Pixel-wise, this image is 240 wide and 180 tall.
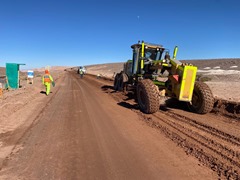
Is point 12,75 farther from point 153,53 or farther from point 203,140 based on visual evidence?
point 203,140

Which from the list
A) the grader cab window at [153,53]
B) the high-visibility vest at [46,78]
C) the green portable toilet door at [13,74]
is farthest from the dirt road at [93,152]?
the green portable toilet door at [13,74]

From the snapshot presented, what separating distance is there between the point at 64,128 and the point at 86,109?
2795 mm

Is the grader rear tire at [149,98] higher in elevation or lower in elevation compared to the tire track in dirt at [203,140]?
higher

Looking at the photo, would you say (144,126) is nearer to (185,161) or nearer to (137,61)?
(185,161)

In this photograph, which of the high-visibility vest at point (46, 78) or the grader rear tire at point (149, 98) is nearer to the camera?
the grader rear tire at point (149, 98)

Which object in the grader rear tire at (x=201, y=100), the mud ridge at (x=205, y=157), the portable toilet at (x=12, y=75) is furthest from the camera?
the portable toilet at (x=12, y=75)

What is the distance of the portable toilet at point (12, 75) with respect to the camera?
18.3 metres

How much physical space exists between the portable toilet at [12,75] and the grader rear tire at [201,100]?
14615mm

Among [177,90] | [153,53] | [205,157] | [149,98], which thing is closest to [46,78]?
[153,53]

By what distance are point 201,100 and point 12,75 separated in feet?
50.3

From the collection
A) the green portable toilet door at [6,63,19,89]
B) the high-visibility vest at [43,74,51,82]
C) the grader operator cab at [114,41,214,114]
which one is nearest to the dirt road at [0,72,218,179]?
the grader operator cab at [114,41,214,114]

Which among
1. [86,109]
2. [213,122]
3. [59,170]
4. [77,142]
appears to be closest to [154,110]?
[213,122]

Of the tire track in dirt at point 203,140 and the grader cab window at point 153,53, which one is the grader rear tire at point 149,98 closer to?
the tire track in dirt at point 203,140

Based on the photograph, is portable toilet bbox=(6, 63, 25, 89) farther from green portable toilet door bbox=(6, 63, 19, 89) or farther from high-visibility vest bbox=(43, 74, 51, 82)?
high-visibility vest bbox=(43, 74, 51, 82)
